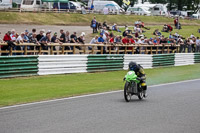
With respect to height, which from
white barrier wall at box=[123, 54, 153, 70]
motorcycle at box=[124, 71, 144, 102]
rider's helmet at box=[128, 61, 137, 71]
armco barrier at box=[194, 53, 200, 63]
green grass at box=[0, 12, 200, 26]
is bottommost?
armco barrier at box=[194, 53, 200, 63]

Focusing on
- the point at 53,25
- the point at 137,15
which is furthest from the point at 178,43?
the point at 137,15

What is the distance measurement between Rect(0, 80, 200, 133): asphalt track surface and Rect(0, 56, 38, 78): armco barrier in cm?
532

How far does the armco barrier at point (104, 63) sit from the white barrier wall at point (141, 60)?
1.48 ft

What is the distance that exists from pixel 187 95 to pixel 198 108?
3.19 m

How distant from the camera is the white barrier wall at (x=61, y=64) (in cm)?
2012

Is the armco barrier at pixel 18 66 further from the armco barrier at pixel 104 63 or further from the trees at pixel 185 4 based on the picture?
the trees at pixel 185 4

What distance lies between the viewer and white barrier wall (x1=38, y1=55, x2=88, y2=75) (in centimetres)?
2012

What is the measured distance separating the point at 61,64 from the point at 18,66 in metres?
2.60

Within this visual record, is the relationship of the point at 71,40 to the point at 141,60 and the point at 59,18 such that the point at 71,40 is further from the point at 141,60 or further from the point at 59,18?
the point at 59,18

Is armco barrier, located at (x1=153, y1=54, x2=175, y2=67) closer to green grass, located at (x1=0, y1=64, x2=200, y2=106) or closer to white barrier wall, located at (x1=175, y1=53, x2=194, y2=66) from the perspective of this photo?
white barrier wall, located at (x1=175, y1=53, x2=194, y2=66)

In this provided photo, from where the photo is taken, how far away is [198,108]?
12.1 meters

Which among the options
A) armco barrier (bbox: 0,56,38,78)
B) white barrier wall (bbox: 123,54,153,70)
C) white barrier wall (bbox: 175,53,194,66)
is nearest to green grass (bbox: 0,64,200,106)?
armco barrier (bbox: 0,56,38,78)

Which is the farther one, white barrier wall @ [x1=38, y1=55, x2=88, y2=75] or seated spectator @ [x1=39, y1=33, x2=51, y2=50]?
seated spectator @ [x1=39, y1=33, x2=51, y2=50]

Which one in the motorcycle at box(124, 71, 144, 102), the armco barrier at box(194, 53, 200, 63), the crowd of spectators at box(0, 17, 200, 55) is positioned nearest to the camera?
the motorcycle at box(124, 71, 144, 102)
